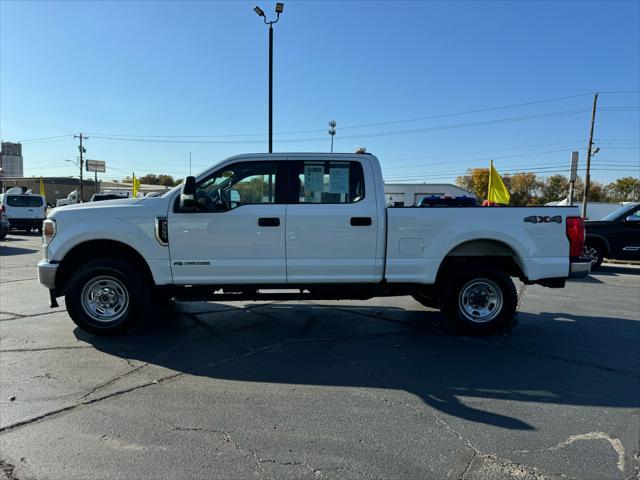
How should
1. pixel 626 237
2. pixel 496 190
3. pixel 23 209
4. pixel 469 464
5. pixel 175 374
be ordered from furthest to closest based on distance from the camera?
pixel 23 209, pixel 496 190, pixel 626 237, pixel 175 374, pixel 469 464

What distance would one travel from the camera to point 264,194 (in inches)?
206

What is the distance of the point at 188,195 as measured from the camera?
192 inches

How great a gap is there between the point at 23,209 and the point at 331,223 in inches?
868

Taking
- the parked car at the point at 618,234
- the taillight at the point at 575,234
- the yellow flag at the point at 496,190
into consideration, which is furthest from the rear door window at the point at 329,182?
the yellow flag at the point at 496,190

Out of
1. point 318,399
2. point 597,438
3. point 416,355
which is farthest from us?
point 416,355

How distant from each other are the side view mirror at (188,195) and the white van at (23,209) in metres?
20.4

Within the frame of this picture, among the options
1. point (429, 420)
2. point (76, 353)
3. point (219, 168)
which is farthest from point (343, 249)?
point (76, 353)

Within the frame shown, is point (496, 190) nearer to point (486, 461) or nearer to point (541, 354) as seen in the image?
point (541, 354)

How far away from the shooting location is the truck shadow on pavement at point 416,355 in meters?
3.78

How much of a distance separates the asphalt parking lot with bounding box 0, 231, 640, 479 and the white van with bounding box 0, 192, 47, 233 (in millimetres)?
18336

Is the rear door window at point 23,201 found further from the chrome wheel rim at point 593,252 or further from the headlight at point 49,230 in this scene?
the chrome wheel rim at point 593,252

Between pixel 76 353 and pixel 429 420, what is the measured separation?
12.3 ft

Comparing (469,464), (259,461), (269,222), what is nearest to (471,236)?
(269,222)

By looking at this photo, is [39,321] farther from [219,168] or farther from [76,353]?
[219,168]
